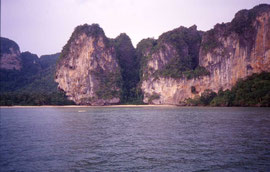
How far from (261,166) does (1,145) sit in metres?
15.6

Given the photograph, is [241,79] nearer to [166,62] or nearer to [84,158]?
[166,62]

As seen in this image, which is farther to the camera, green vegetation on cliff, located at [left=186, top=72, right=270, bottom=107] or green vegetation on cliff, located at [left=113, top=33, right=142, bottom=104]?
green vegetation on cliff, located at [left=113, top=33, right=142, bottom=104]

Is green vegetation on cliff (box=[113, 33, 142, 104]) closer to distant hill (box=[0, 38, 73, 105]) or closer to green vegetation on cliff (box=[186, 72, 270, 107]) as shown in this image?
distant hill (box=[0, 38, 73, 105])

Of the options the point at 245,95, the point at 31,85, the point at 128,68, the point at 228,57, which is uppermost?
the point at 128,68

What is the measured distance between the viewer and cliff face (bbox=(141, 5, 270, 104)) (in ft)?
221

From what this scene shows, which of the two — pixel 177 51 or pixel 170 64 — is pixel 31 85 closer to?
pixel 170 64

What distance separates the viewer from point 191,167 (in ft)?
38.4

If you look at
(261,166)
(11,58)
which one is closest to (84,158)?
(261,166)

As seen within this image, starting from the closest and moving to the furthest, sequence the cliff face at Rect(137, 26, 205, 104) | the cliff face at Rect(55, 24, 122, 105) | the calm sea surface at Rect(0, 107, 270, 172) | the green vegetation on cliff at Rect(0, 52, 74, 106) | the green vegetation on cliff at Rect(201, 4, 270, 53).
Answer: the calm sea surface at Rect(0, 107, 270, 172) < the green vegetation on cliff at Rect(201, 4, 270, 53) < the green vegetation on cliff at Rect(0, 52, 74, 106) < the cliff face at Rect(137, 26, 205, 104) < the cliff face at Rect(55, 24, 122, 105)

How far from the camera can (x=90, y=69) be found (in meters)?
94.2

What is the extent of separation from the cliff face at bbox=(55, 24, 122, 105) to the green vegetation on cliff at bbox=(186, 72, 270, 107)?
109 ft

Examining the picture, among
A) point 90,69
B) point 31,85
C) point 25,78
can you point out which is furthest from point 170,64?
point 25,78

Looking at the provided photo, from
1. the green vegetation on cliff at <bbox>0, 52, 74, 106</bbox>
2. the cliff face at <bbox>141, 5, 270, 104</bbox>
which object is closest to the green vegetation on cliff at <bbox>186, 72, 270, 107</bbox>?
the cliff face at <bbox>141, 5, 270, 104</bbox>

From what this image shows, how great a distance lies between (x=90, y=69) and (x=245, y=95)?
5618cm
